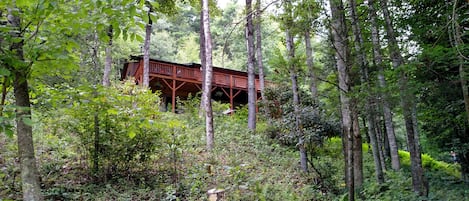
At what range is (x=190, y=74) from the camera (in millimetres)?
17172

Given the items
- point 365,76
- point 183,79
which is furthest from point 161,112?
point 183,79

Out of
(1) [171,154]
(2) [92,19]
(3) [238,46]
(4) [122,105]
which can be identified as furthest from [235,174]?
(3) [238,46]

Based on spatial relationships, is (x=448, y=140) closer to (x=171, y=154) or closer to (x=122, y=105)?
(x=171, y=154)

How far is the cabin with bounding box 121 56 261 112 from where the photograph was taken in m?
16.2

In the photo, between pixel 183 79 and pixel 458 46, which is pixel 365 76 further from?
pixel 183 79

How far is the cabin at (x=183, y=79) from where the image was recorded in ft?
53.0

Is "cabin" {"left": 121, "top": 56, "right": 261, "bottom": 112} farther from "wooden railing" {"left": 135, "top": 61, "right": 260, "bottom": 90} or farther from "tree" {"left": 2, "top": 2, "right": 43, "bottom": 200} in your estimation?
"tree" {"left": 2, "top": 2, "right": 43, "bottom": 200}

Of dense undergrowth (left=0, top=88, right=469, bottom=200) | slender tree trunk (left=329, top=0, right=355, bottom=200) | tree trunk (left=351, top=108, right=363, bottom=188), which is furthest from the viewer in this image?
dense undergrowth (left=0, top=88, right=469, bottom=200)

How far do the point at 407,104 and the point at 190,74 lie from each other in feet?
42.6

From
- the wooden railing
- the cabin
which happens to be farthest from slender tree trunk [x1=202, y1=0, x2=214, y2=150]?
the wooden railing

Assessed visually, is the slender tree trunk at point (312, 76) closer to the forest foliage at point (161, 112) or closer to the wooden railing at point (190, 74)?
the forest foliage at point (161, 112)

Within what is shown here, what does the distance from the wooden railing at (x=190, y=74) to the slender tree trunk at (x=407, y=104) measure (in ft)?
39.0

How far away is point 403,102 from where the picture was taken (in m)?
5.36

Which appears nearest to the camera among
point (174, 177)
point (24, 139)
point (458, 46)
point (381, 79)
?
point (24, 139)
